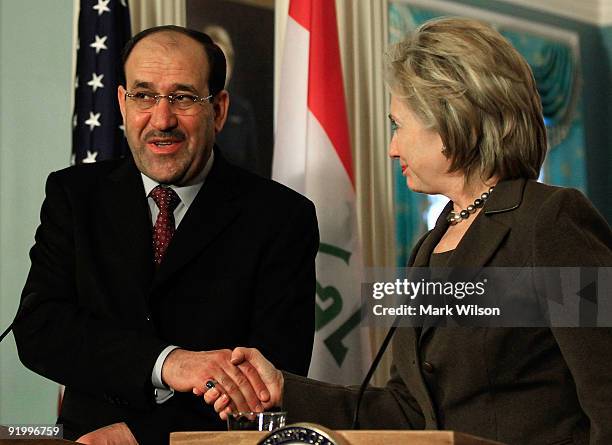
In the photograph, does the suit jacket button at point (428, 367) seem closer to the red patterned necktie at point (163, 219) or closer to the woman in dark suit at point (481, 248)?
the woman in dark suit at point (481, 248)

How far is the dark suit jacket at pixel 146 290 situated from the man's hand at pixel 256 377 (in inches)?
27.8

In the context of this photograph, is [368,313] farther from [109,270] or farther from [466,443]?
[466,443]

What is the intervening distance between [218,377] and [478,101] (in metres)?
0.85

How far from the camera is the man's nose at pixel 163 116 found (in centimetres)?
325

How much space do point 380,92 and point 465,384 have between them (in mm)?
3878

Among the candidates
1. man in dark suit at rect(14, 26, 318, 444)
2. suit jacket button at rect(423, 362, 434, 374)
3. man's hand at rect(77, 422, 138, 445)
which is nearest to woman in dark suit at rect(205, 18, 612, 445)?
suit jacket button at rect(423, 362, 434, 374)

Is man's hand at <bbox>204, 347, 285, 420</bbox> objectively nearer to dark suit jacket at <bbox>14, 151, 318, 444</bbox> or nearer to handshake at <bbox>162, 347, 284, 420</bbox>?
handshake at <bbox>162, 347, 284, 420</bbox>

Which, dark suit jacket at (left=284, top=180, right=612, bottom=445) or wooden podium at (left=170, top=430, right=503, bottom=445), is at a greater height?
dark suit jacket at (left=284, top=180, right=612, bottom=445)

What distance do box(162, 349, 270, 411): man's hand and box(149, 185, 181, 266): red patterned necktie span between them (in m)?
0.49

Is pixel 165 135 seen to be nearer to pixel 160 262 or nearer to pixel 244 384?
pixel 160 262

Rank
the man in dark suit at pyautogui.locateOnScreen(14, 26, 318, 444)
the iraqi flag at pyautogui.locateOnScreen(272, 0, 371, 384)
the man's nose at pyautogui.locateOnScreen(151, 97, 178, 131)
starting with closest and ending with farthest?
1. the man in dark suit at pyautogui.locateOnScreen(14, 26, 318, 444)
2. the man's nose at pyautogui.locateOnScreen(151, 97, 178, 131)
3. the iraqi flag at pyautogui.locateOnScreen(272, 0, 371, 384)

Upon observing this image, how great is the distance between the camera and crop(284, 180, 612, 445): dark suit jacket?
1.94m

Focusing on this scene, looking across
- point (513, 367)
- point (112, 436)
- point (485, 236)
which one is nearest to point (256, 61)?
point (112, 436)

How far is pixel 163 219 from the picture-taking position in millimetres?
3273
